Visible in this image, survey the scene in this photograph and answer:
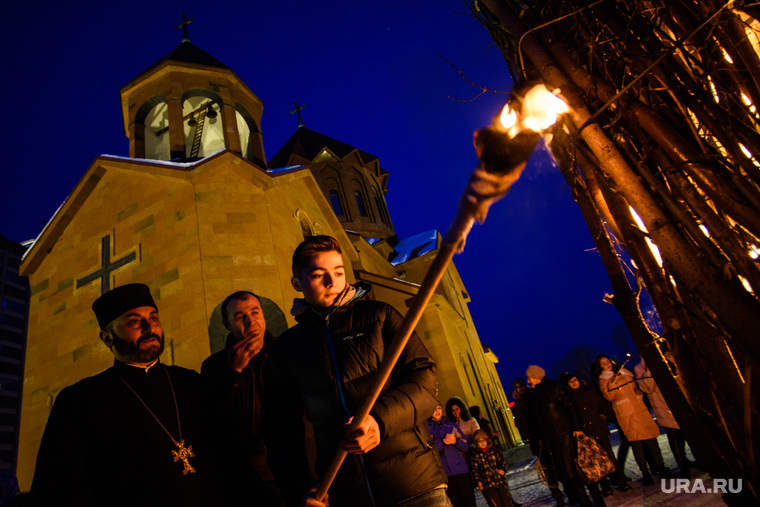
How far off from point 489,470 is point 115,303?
479 cm

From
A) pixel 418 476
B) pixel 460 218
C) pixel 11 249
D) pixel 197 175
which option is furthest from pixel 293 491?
pixel 11 249

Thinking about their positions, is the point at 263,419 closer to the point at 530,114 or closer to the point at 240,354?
the point at 240,354

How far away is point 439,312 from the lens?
48.0 ft

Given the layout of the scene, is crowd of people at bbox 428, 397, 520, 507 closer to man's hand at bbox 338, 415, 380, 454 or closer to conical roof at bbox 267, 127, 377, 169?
man's hand at bbox 338, 415, 380, 454

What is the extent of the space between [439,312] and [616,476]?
383 inches

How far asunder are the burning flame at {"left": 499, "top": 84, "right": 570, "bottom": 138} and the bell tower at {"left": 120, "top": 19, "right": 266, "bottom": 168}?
9.68m

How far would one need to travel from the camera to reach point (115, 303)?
2449 millimetres

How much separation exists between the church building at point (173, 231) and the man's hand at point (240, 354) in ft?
12.7

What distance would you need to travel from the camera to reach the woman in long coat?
16.7 ft

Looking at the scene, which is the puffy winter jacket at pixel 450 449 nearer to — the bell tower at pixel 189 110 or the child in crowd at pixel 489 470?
the child in crowd at pixel 489 470

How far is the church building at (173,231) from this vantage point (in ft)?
21.6

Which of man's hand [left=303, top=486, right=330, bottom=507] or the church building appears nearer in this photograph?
man's hand [left=303, top=486, right=330, bottom=507]

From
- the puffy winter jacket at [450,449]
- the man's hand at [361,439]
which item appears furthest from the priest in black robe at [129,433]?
the puffy winter jacket at [450,449]

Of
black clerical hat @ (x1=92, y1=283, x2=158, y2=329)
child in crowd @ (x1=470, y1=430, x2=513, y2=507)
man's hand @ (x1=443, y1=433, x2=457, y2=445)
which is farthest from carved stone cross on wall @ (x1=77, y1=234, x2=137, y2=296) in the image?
child in crowd @ (x1=470, y1=430, x2=513, y2=507)
